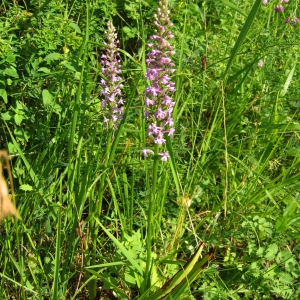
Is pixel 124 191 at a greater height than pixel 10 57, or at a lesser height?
lesser

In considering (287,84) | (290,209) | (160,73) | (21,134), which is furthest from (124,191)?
(287,84)

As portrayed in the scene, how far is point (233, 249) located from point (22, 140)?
1.27 meters

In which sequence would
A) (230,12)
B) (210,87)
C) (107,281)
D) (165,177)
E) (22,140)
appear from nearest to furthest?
(107,281) < (165,177) < (22,140) < (210,87) < (230,12)

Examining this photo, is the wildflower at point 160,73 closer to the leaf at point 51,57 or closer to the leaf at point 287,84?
the leaf at point 51,57

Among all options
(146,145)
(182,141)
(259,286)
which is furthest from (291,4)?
(259,286)

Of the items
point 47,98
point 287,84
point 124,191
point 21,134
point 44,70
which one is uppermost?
point 287,84

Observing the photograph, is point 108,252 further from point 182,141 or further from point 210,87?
point 210,87

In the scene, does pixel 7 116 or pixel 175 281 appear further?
pixel 7 116

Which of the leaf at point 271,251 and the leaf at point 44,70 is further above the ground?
the leaf at point 44,70

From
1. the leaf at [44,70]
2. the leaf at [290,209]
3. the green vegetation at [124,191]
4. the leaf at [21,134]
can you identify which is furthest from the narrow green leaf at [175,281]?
the leaf at [44,70]

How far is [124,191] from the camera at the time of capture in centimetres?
234

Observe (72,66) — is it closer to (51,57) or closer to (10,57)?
(51,57)

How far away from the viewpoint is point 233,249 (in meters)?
2.31

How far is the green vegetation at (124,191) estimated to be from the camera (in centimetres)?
189
